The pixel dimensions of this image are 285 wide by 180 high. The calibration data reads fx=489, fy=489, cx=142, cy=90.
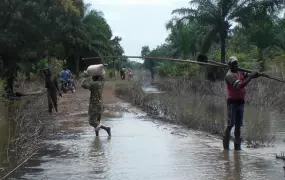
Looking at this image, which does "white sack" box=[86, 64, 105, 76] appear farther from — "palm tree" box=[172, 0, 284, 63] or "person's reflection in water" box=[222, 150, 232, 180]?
"palm tree" box=[172, 0, 284, 63]

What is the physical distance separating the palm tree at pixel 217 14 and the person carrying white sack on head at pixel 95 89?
23.0 m

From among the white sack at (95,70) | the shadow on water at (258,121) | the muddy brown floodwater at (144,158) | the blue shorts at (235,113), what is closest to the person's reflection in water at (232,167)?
the muddy brown floodwater at (144,158)

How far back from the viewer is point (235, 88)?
8547 millimetres

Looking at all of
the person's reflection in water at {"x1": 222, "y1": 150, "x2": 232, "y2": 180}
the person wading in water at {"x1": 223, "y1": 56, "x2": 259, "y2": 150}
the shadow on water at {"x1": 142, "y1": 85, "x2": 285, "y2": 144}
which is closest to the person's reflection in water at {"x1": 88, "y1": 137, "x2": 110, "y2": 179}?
the person's reflection in water at {"x1": 222, "y1": 150, "x2": 232, "y2": 180}

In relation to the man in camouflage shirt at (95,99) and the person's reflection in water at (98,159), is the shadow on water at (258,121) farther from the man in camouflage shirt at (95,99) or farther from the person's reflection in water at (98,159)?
the man in camouflage shirt at (95,99)

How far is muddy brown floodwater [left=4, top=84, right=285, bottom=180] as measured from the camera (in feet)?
22.1

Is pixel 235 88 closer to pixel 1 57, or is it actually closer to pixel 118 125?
pixel 118 125

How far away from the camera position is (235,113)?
8648 millimetres

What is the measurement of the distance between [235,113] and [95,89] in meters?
3.32

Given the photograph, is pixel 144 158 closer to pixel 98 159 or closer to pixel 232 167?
pixel 98 159

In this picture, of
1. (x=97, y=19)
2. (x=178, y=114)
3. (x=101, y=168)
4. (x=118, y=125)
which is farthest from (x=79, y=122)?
(x=97, y=19)

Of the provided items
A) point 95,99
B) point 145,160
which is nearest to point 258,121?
point 95,99

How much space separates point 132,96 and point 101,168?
14.3m

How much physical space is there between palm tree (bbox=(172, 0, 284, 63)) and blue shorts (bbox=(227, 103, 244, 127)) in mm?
24222
